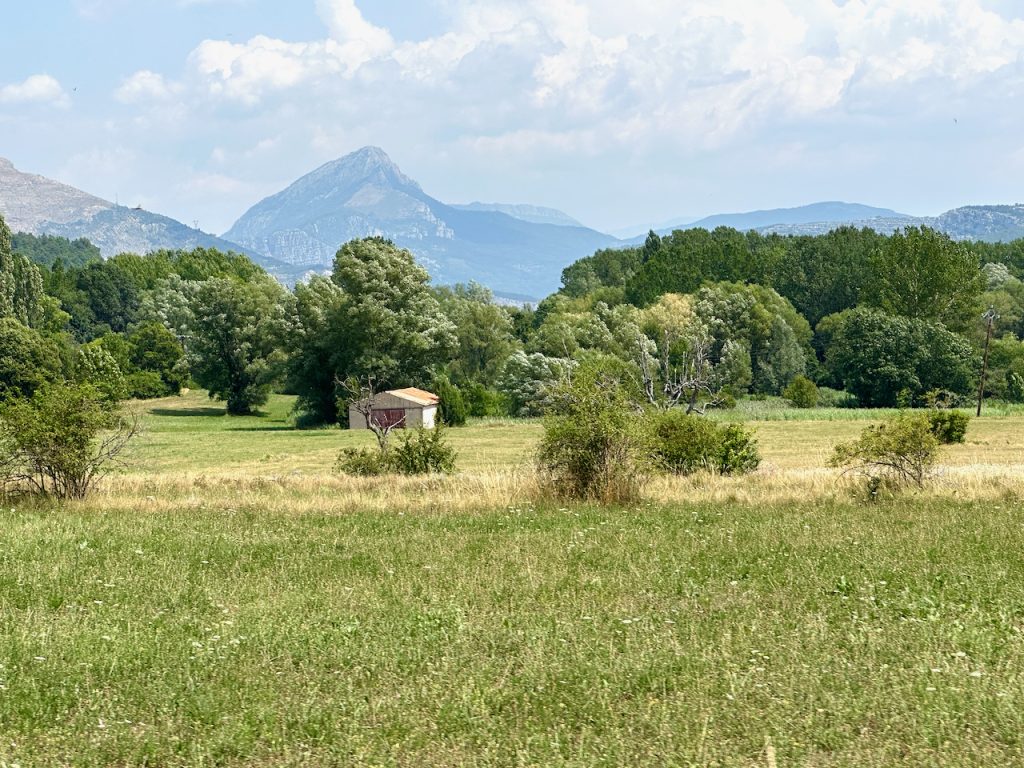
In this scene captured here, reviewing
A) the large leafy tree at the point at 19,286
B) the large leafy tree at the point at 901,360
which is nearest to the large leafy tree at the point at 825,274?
the large leafy tree at the point at 901,360

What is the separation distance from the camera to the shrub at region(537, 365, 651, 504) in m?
21.0

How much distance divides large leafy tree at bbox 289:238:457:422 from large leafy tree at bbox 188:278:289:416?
879 cm

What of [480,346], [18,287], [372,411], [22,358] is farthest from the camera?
[18,287]

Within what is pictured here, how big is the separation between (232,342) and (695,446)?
7037 cm

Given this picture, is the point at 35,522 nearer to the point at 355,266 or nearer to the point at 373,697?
the point at 373,697

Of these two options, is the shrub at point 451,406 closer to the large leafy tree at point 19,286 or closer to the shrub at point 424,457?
the large leafy tree at point 19,286

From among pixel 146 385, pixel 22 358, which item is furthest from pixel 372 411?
pixel 146 385

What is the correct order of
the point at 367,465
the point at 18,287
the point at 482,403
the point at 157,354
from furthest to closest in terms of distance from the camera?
the point at 157,354, the point at 18,287, the point at 482,403, the point at 367,465

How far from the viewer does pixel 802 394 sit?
90312 mm

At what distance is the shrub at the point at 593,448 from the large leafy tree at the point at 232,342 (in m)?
69.5

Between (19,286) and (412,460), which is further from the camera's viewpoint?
(19,286)

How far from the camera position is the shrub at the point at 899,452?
22.0m

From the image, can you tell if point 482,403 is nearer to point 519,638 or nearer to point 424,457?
point 424,457

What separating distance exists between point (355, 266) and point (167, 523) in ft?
202
